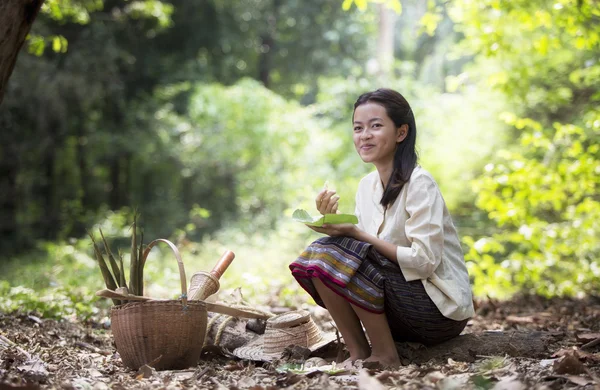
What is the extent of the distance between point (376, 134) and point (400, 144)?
157 mm

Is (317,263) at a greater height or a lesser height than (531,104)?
lesser

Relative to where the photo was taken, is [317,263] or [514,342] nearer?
[317,263]

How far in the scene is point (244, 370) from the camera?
3.24m

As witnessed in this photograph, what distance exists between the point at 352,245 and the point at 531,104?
6620 millimetres

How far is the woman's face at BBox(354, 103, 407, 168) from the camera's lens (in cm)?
346

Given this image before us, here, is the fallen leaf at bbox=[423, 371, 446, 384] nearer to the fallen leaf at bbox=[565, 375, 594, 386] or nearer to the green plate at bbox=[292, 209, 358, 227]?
the fallen leaf at bbox=[565, 375, 594, 386]

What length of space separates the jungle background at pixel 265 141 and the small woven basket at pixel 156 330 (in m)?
0.94

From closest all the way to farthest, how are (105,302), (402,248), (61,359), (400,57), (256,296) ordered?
(402,248), (61,359), (105,302), (256,296), (400,57)

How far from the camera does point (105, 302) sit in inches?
225

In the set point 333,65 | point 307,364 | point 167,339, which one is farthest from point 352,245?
point 333,65

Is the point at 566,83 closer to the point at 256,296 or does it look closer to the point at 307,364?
the point at 256,296

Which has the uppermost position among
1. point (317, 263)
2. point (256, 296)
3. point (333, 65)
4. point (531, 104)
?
point (333, 65)

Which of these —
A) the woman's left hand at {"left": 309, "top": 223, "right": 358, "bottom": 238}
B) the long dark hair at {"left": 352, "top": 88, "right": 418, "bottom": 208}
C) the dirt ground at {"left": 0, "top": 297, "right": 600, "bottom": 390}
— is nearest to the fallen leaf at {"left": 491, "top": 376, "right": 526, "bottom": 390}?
the dirt ground at {"left": 0, "top": 297, "right": 600, "bottom": 390}

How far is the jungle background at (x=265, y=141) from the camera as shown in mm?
6266
